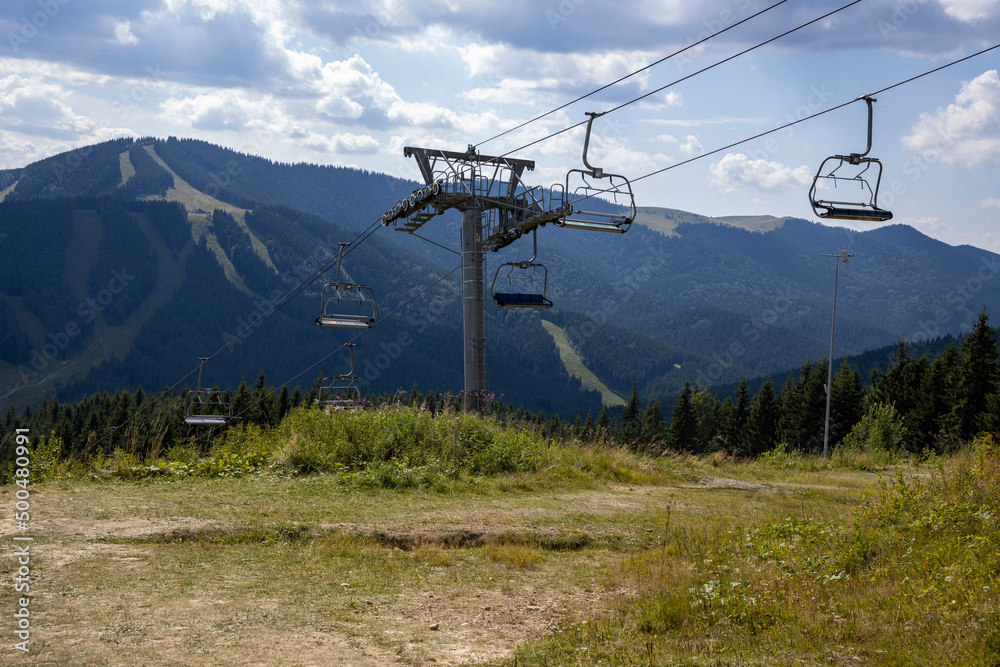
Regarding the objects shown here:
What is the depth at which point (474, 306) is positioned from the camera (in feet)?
57.6

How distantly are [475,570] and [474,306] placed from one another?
398 inches

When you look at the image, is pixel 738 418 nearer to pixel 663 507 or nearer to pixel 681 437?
pixel 681 437

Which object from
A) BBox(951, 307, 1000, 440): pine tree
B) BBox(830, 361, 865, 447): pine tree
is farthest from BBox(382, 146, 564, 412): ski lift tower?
BBox(830, 361, 865, 447): pine tree

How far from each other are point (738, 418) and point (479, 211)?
85571mm

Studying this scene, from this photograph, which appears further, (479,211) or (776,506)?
(479,211)

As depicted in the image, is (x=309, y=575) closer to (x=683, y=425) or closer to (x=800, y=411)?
(x=800, y=411)

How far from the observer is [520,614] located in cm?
656

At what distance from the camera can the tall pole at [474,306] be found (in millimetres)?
17312

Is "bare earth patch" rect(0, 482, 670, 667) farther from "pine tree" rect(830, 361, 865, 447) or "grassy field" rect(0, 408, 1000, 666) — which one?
"pine tree" rect(830, 361, 865, 447)

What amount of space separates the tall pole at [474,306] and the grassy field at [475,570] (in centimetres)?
420

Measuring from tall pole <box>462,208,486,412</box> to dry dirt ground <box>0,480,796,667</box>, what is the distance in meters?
5.72

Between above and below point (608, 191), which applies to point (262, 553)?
below

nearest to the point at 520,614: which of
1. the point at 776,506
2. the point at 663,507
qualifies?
the point at 663,507

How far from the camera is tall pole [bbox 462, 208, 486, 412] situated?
17.3 m
